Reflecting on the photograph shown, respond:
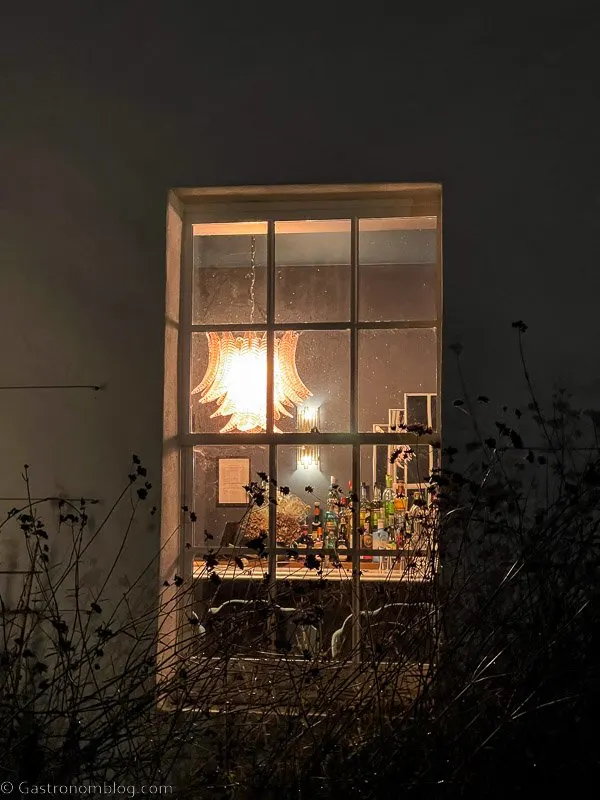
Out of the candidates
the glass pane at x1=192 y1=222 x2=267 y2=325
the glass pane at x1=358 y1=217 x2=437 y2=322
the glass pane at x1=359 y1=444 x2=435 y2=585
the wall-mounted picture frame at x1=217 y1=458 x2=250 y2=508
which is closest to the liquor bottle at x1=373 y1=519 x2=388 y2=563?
the glass pane at x1=359 y1=444 x2=435 y2=585

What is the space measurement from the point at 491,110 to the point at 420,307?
2.63 feet

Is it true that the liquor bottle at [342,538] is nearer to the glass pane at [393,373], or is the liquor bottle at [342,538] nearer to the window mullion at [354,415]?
the window mullion at [354,415]

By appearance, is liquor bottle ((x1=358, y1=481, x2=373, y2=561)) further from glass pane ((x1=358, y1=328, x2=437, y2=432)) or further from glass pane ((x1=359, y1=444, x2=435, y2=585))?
glass pane ((x1=358, y1=328, x2=437, y2=432))

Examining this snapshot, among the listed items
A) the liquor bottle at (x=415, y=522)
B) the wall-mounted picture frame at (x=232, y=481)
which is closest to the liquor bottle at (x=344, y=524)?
the liquor bottle at (x=415, y=522)

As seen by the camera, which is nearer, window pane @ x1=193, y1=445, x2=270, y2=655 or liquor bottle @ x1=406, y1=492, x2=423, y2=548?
liquor bottle @ x1=406, y1=492, x2=423, y2=548

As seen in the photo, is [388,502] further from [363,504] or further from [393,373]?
[393,373]

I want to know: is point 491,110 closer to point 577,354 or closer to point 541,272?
point 541,272

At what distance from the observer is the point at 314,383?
13.0 feet

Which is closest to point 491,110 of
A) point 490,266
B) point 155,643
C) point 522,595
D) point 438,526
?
point 490,266

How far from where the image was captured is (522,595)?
3197mm

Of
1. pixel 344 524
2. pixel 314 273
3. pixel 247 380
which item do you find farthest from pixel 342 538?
pixel 314 273

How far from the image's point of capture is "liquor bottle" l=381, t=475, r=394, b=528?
3.88 m

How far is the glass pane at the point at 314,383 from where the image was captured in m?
3.94

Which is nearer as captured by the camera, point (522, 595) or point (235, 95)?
point (522, 595)
